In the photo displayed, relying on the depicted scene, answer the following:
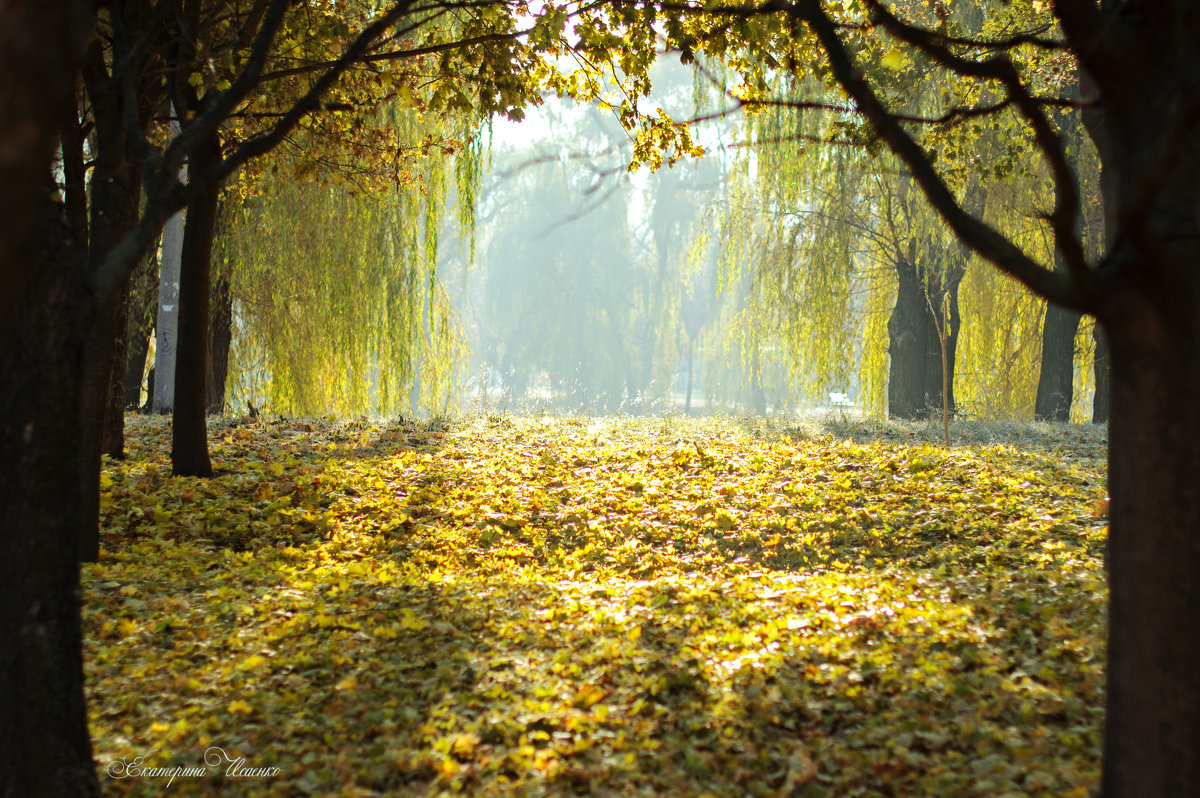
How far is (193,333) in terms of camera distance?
6.20m

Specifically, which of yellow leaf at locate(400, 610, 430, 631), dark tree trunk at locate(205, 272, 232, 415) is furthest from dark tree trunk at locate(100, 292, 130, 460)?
dark tree trunk at locate(205, 272, 232, 415)

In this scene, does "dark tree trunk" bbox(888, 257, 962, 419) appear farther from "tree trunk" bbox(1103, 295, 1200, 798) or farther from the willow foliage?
"tree trunk" bbox(1103, 295, 1200, 798)

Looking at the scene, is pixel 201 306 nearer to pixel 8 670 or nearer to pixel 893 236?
pixel 8 670

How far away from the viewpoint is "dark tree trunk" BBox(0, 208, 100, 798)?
219cm

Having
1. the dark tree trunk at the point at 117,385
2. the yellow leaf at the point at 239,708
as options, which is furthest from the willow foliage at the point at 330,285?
the yellow leaf at the point at 239,708

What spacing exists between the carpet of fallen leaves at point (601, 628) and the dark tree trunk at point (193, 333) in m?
0.32

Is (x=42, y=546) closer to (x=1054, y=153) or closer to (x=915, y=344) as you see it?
(x=1054, y=153)

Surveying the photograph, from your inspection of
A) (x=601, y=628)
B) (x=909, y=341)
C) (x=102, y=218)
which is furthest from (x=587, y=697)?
(x=909, y=341)

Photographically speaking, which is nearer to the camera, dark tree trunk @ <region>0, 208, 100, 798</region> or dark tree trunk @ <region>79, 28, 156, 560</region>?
dark tree trunk @ <region>0, 208, 100, 798</region>

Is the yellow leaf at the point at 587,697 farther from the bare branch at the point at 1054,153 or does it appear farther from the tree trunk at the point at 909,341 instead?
the tree trunk at the point at 909,341

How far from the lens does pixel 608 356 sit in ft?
108

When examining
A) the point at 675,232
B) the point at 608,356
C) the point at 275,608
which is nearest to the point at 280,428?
the point at 275,608

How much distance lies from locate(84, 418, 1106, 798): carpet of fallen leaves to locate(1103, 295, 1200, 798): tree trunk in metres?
0.51

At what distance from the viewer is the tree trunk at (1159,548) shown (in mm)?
1929
